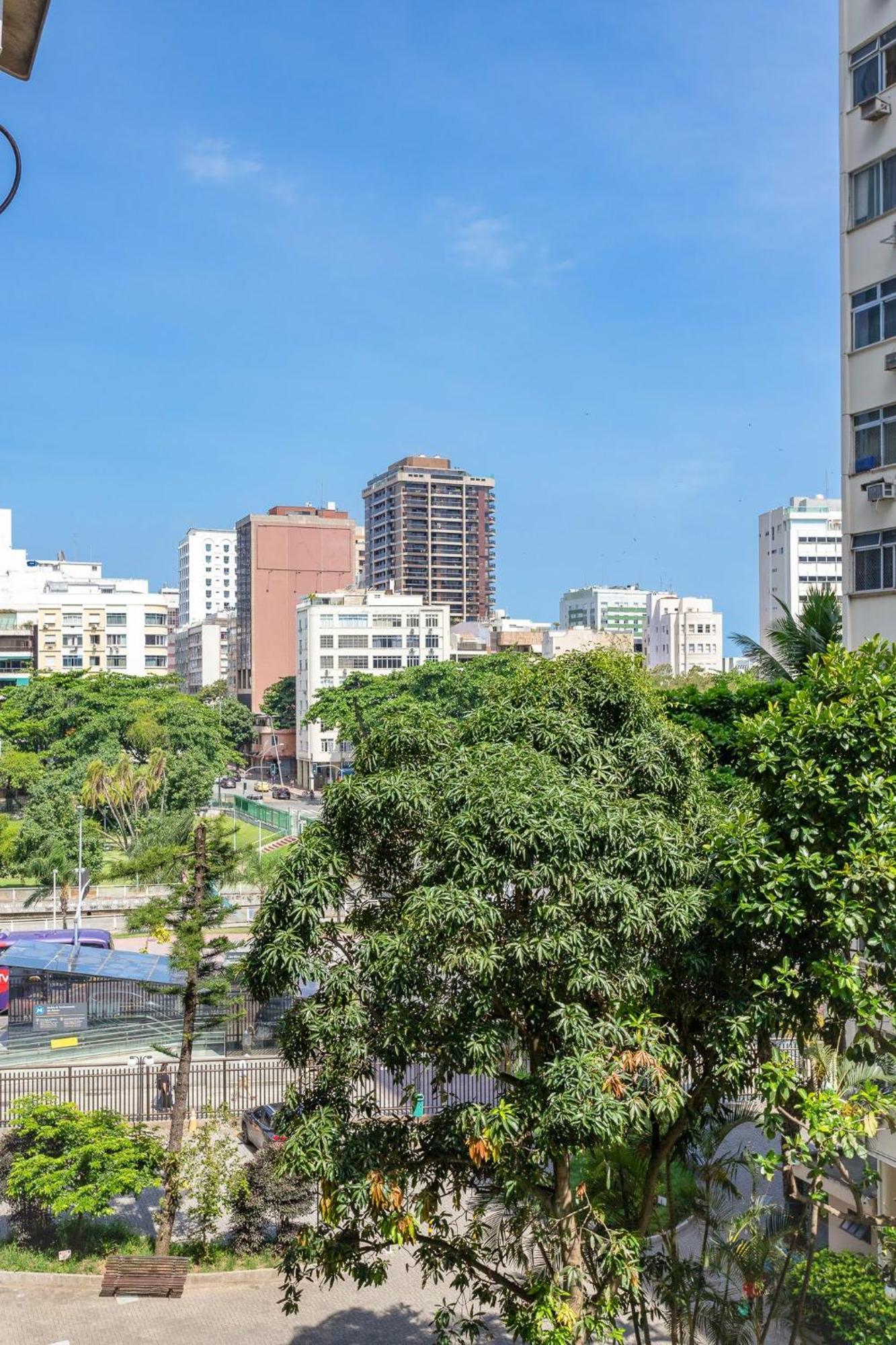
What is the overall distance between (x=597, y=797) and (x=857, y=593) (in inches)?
285

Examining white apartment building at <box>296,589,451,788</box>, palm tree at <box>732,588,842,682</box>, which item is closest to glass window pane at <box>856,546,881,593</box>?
palm tree at <box>732,588,842,682</box>

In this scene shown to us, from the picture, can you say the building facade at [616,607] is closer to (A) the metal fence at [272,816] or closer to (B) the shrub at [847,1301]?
(A) the metal fence at [272,816]

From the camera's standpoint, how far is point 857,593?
14734mm

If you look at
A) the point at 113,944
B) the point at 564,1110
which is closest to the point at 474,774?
the point at 564,1110

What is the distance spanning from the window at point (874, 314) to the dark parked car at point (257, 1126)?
14822mm

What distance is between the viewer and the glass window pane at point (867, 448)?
14648 mm

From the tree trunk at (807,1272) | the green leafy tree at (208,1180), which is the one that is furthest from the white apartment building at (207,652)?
the tree trunk at (807,1272)

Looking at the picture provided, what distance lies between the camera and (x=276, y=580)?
100 m

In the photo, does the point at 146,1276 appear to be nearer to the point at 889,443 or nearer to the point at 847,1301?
the point at 847,1301

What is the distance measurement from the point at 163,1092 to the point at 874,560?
1535cm

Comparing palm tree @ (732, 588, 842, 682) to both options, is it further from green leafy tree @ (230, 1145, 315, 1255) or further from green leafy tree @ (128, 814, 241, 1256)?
green leafy tree @ (230, 1145, 315, 1255)

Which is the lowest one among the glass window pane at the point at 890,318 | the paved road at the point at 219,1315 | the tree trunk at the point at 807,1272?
the paved road at the point at 219,1315

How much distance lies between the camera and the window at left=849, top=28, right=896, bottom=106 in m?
14.2

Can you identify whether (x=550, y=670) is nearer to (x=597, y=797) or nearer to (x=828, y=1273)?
(x=597, y=797)
